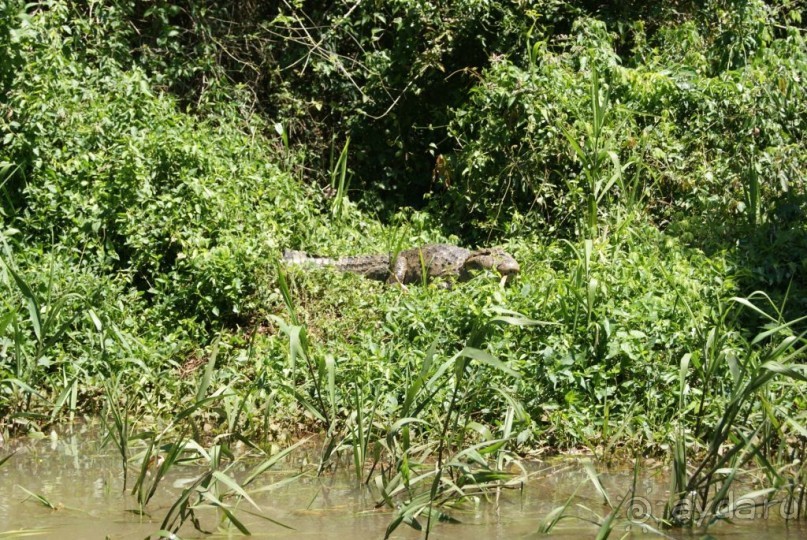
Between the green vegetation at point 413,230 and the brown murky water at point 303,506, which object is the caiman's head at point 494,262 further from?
the brown murky water at point 303,506

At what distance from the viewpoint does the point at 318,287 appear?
5961 mm

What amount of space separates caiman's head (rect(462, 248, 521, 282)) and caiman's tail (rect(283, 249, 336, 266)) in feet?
2.99

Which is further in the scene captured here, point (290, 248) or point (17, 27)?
point (290, 248)

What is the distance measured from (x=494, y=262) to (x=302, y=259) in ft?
4.13

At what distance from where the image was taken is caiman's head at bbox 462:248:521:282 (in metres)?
6.05

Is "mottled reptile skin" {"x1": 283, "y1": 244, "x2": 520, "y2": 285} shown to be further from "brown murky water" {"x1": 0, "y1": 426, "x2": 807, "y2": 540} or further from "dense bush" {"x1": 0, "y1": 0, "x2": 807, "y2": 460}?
"brown murky water" {"x1": 0, "y1": 426, "x2": 807, "y2": 540}

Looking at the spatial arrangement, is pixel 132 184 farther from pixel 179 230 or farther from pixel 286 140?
pixel 286 140

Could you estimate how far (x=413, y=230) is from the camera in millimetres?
7512

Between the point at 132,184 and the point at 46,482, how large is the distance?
2513 millimetres

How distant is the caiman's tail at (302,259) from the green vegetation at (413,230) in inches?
8.3

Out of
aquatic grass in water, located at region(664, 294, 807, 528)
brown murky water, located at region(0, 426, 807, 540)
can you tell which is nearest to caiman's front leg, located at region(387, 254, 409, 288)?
brown murky water, located at region(0, 426, 807, 540)

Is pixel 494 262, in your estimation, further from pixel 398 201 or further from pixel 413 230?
pixel 398 201

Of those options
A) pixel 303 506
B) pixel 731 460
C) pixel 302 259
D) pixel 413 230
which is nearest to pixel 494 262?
pixel 302 259

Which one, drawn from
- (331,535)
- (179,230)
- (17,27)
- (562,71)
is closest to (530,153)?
(562,71)
